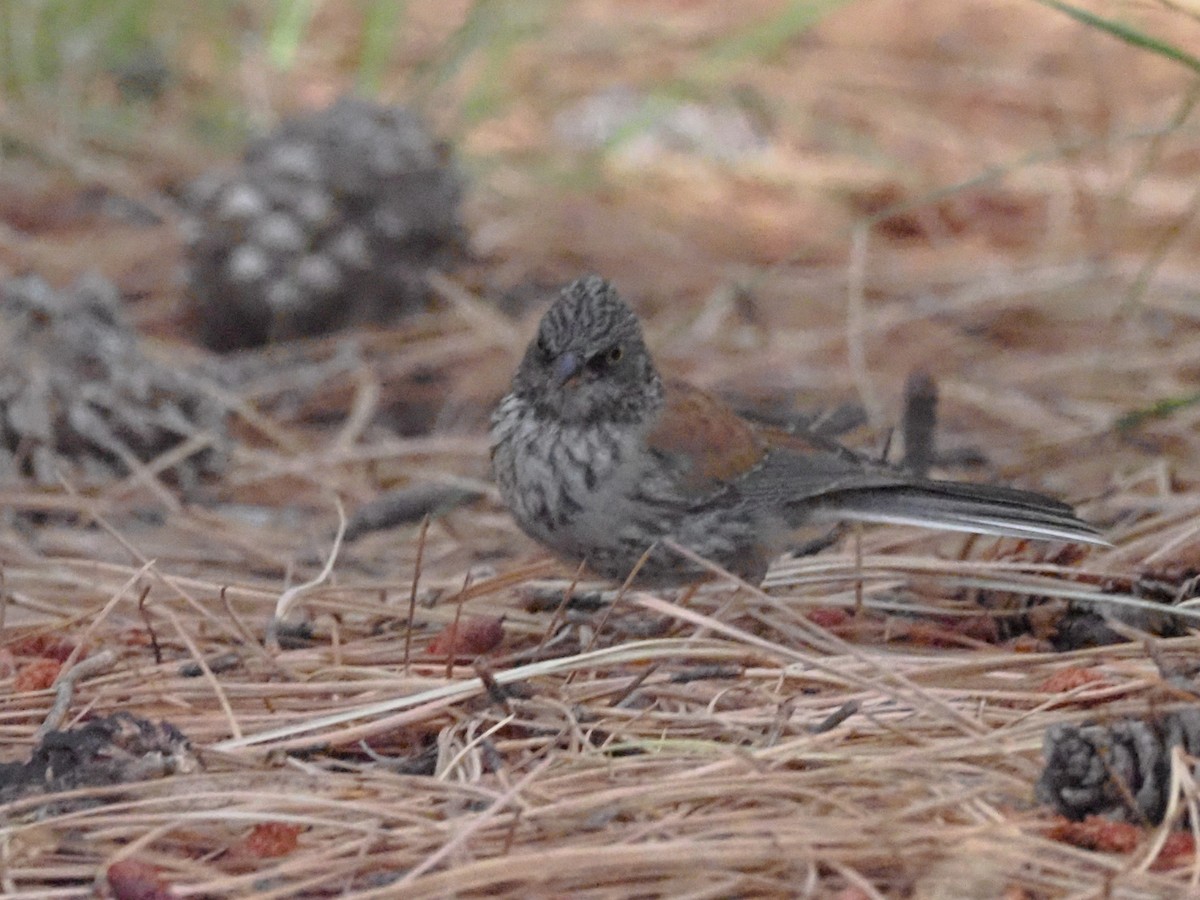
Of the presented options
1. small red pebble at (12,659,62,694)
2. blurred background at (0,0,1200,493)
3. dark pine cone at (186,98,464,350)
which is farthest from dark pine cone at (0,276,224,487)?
small red pebble at (12,659,62,694)

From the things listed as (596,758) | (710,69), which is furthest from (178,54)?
(596,758)

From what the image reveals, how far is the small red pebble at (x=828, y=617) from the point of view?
329 centimetres

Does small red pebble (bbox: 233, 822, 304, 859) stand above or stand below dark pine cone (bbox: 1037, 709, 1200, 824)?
below

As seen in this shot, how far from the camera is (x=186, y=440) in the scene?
457 cm

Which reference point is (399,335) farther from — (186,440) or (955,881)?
(955,881)

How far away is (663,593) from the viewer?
12.4ft

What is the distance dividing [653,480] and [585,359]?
301 mm

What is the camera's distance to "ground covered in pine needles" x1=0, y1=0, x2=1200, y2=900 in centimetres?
231

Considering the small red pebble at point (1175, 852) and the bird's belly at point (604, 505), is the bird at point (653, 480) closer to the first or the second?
the bird's belly at point (604, 505)

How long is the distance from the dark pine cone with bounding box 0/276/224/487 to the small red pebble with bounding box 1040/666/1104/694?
8.50ft

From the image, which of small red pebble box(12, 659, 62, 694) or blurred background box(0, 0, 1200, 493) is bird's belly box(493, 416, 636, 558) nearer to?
small red pebble box(12, 659, 62, 694)

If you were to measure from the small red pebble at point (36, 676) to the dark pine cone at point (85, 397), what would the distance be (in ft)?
4.71

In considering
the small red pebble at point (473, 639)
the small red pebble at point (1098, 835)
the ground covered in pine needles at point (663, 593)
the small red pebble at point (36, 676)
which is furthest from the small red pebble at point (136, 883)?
the small red pebble at point (1098, 835)

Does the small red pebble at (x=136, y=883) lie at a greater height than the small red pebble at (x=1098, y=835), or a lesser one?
lesser
